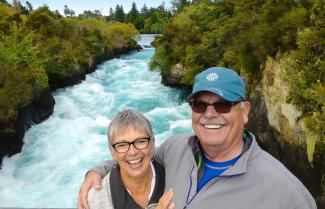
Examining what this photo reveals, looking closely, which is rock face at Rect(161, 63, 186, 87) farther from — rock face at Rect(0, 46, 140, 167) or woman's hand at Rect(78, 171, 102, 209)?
woman's hand at Rect(78, 171, 102, 209)

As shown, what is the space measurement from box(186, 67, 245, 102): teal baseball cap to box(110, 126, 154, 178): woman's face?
0.53 m

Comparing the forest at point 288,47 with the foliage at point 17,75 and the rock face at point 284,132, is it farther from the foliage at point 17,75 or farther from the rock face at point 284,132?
the foliage at point 17,75

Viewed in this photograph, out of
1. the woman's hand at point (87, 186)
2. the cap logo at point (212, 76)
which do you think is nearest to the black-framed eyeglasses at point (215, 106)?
the cap logo at point (212, 76)

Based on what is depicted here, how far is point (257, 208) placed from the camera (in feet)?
7.92

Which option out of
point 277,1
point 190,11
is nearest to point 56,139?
point 277,1

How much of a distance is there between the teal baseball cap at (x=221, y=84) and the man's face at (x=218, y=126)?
0.09 m

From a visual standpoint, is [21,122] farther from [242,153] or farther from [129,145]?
[242,153]

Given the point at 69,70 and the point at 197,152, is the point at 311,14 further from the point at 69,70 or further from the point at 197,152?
the point at 69,70

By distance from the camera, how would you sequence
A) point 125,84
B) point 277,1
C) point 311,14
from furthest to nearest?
point 125,84 < point 277,1 < point 311,14

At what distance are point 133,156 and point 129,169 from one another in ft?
0.35

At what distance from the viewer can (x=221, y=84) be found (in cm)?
264

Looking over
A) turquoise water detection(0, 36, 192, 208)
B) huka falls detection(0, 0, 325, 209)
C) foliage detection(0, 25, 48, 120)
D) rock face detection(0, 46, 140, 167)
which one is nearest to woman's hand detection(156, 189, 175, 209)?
huka falls detection(0, 0, 325, 209)

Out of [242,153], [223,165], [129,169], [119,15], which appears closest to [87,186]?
[129,169]

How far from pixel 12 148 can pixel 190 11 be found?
25.1 metres
